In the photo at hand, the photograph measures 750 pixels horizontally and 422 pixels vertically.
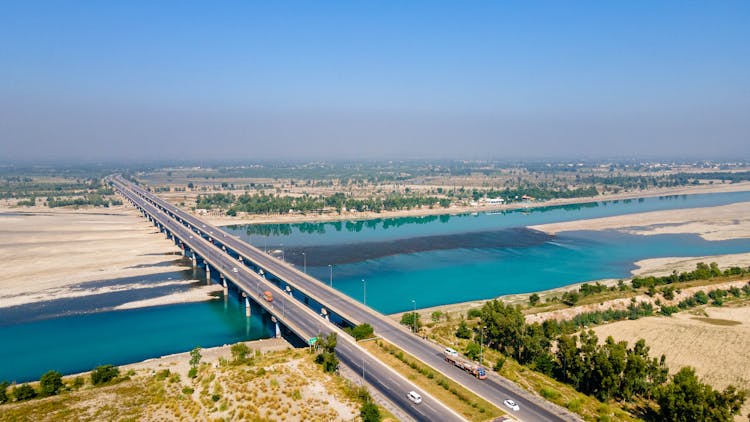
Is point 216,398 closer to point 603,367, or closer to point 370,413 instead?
point 370,413

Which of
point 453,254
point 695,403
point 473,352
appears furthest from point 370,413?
point 453,254

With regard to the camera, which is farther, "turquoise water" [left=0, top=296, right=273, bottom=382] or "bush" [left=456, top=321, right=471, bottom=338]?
"bush" [left=456, top=321, right=471, bottom=338]

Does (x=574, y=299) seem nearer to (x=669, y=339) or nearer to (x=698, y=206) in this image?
(x=669, y=339)

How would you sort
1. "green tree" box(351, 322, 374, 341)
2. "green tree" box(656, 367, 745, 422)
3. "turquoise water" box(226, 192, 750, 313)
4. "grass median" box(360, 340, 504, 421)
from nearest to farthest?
"green tree" box(656, 367, 745, 422) → "grass median" box(360, 340, 504, 421) → "green tree" box(351, 322, 374, 341) → "turquoise water" box(226, 192, 750, 313)

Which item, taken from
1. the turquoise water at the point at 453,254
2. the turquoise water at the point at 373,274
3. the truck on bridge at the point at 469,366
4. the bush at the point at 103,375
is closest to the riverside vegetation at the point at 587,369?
the truck on bridge at the point at 469,366

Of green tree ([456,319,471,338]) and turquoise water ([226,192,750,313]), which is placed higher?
green tree ([456,319,471,338])

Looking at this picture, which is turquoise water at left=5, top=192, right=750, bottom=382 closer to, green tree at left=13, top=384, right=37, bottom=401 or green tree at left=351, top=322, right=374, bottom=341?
green tree at left=13, top=384, right=37, bottom=401

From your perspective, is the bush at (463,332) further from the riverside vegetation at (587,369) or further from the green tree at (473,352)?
the green tree at (473,352)

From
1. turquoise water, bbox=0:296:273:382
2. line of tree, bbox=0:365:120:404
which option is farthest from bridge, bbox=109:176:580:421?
line of tree, bbox=0:365:120:404
